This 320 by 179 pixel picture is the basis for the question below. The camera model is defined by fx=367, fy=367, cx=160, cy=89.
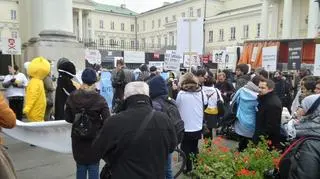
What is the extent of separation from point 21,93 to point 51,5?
3.12m

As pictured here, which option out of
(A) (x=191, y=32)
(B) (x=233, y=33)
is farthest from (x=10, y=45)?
(B) (x=233, y=33)

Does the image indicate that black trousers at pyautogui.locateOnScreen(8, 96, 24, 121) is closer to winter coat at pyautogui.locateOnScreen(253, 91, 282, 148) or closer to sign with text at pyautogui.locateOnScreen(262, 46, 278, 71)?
winter coat at pyautogui.locateOnScreen(253, 91, 282, 148)

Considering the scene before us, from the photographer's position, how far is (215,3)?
97.7 m

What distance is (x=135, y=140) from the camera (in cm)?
322

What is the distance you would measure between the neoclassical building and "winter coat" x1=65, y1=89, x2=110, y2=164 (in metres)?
41.2

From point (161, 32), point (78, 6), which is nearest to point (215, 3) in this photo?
point (161, 32)

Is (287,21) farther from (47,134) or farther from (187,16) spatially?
(47,134)

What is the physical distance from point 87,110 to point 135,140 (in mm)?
1542

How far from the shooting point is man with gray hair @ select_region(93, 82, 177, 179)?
3.23 m

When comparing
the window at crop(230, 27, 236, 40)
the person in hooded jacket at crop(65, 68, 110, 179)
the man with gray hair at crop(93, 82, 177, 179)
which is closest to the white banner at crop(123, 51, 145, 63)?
the person in hooded jacket at crop(65, 68, 110, 179)

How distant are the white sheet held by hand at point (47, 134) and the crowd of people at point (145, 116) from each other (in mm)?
1113

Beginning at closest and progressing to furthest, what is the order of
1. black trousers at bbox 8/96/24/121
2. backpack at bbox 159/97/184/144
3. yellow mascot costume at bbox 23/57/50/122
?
1. backpack at bbox 159/97/184/144
2. yellow mascot costume at bbox 23/57/50/122
3. black trousers at bbox 8/96/24/121

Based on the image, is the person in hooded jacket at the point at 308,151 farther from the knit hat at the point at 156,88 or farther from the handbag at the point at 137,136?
the knit hat at the point at 156,88

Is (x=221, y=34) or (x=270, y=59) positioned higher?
(x=221, y=34)
